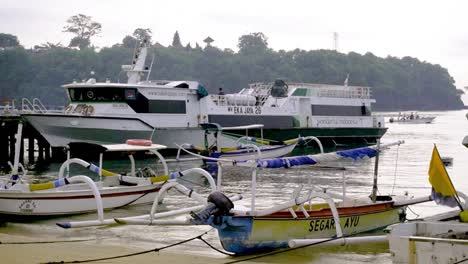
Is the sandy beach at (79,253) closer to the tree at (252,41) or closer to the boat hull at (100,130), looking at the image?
the boat hull at (100,130)

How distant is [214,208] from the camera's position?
12633 mm

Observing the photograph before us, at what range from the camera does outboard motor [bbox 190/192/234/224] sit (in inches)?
495

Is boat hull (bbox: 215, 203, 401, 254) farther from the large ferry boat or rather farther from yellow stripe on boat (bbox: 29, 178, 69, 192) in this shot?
the large ferry boat

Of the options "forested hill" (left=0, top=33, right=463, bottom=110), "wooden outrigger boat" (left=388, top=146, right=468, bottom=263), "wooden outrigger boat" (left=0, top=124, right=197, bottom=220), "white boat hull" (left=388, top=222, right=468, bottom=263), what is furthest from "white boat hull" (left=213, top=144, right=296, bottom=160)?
"forested hill" (left=0, top=33, right=463, bottom=110)

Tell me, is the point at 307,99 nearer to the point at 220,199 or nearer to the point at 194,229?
the point at 194,229

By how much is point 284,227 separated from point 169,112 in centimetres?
2610

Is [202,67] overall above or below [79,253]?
above

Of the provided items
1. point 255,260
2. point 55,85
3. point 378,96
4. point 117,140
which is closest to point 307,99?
point 117,140

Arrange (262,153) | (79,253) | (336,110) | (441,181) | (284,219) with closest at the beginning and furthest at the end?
1. (441,181)
2. (79,253)
3. (284,219)
4. (262,153)
5. (336,110)

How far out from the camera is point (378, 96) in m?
177

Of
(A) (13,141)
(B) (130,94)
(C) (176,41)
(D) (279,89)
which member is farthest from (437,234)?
(C) (176,41)

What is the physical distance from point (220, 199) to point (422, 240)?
4.30m

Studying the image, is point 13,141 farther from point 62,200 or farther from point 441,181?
point 441,181

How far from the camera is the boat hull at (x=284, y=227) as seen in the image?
1294 cm
